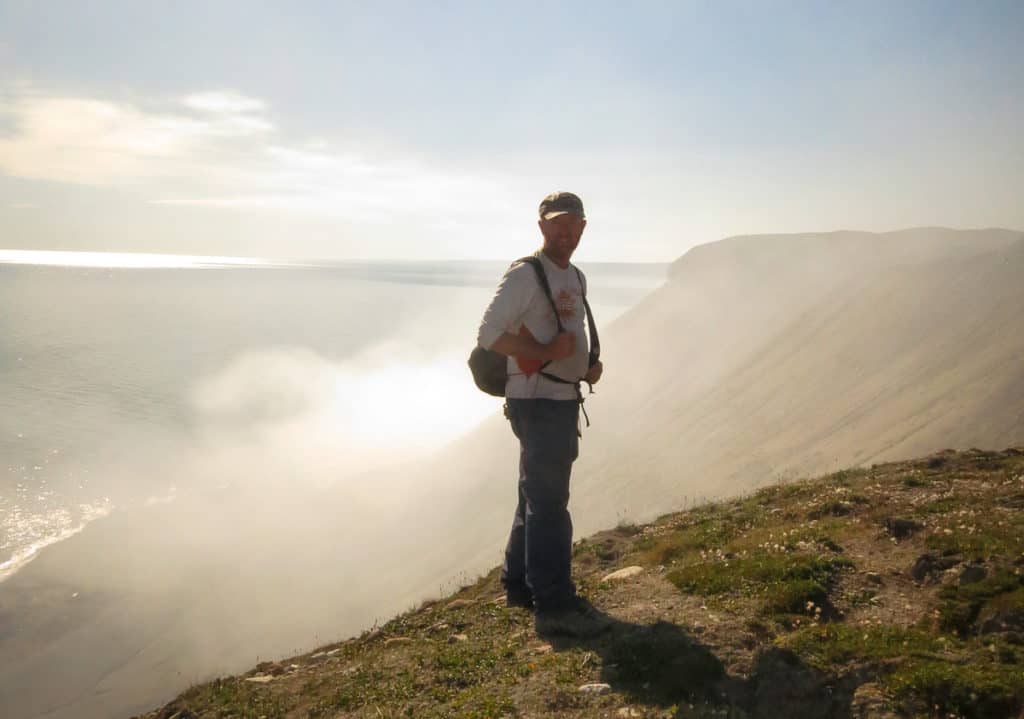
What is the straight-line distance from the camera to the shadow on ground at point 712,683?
4.03 m

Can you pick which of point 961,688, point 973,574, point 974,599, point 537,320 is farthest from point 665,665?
point 973,574

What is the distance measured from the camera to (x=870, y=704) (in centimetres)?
394

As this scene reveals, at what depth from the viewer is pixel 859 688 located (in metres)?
4.10

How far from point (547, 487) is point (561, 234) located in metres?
1.94

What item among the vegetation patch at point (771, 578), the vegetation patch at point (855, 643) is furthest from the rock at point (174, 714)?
the vegetation patch at point (855, 643)

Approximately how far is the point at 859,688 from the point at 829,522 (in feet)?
12.3

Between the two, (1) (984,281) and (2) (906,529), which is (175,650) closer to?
(2) (906,529)

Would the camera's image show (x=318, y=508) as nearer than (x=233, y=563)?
No

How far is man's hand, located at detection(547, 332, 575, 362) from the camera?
516 cm

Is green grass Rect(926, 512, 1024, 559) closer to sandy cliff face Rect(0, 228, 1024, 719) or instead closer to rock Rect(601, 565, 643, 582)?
rock Rect(601, 565, 643, 582)

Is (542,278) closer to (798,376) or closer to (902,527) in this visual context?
(902,527)

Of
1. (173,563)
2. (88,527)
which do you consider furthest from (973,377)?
(88,527)

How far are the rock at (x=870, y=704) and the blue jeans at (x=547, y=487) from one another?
7.15 feet

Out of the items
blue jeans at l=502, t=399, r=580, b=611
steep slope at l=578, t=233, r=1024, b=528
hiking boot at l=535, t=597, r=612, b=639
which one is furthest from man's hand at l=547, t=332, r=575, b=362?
steep slope at l=578, t=233, r=1024, b=528
